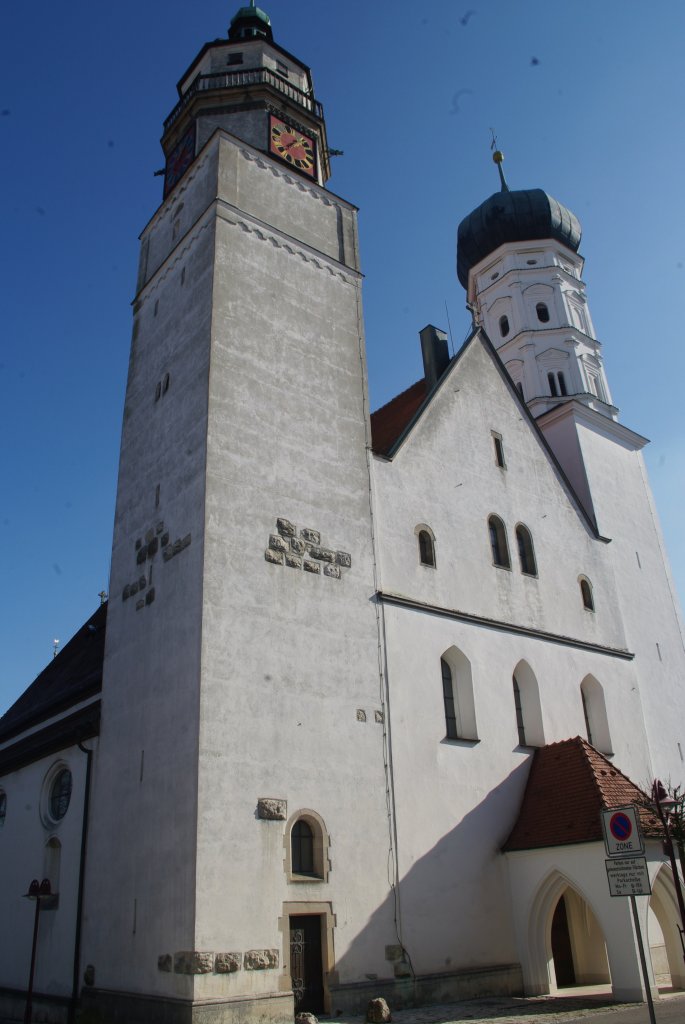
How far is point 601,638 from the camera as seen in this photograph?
1869 centimetres

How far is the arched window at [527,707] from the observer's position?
52.8ft

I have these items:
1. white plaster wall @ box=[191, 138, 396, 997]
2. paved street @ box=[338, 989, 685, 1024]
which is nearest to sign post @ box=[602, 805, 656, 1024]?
paved street @ box=[338, 989, 685, 1024]

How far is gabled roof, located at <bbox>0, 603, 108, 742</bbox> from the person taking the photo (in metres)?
16.4

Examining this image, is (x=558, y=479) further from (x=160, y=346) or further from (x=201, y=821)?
(x=201, y=821)

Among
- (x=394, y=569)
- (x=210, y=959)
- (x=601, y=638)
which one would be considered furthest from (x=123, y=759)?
(x=601, y=638)

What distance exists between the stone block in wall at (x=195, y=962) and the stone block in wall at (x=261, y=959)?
0.52 m

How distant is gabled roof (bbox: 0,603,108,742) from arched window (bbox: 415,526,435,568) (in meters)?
6.07

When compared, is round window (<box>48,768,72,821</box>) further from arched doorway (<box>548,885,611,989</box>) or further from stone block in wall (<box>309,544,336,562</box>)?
arched doorway (<box>548,885,611,989</box>)

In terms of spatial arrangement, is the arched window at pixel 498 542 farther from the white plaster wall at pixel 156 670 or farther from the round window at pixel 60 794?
the round window at pixel 60 794

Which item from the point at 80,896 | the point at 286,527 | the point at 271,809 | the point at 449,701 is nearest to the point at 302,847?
the point at 271,809

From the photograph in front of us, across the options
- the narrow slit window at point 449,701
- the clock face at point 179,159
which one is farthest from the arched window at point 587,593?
the clock face at point 179,159

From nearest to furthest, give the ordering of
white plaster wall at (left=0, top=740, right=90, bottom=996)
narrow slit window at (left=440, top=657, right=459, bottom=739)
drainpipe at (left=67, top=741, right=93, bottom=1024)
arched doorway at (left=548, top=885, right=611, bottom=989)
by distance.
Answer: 1. drainpipe at (left=67, top=741, right=93, bottom=1024)
2. white plaster wall at (left=0, top=740, right=90, bottom=996)
3. arched doorway at (left=548, top=885, right=611, bottom=989)
4. narrow slit window at (left=440, top=657, right=459, bottom=739)

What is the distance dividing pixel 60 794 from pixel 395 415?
10569mm

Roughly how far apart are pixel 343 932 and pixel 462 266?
2179cm
